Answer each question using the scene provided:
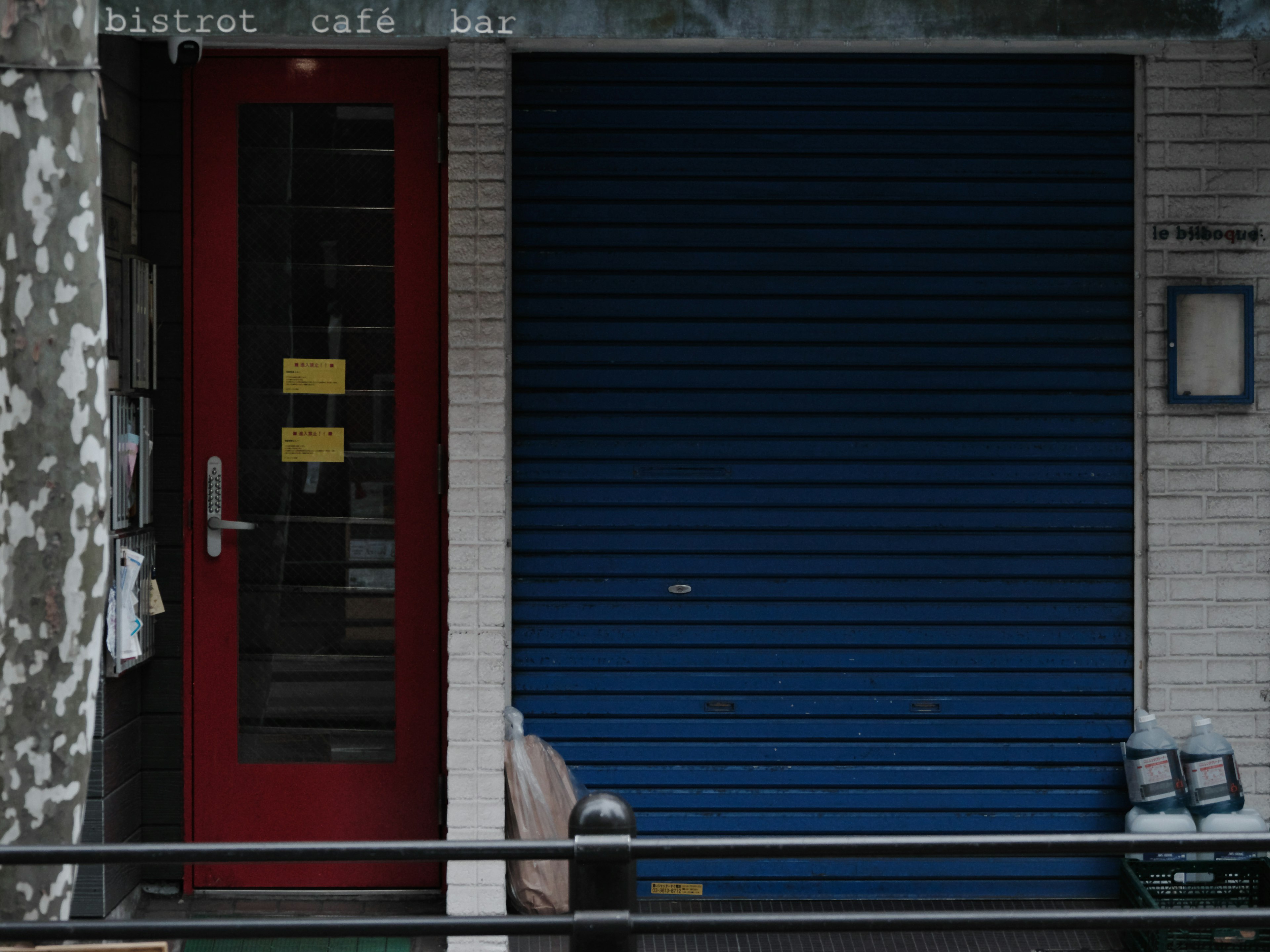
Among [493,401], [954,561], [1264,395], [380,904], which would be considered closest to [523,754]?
[380,904]

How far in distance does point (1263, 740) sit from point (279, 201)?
5100mm

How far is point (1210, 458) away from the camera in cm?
577

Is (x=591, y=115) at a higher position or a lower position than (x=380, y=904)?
higher

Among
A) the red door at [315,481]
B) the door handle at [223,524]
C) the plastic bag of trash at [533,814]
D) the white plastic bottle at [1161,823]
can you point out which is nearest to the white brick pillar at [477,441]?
the plastic bag of trash at [533,814]

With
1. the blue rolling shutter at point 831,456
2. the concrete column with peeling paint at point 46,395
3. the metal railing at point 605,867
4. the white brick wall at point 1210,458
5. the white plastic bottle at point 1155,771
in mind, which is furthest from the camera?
the blue rolling shutter at point 831,456

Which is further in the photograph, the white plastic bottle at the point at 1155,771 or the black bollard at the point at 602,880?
the white plastic bottle at the point at 1155,771

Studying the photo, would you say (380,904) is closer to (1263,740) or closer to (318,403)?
(318,403)

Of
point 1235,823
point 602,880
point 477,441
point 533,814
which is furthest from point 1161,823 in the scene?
point 602,880

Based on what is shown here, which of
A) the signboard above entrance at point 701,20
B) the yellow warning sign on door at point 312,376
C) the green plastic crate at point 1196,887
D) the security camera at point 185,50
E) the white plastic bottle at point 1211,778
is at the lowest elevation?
the green plastic crate at point 1196,887

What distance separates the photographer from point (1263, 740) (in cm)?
577

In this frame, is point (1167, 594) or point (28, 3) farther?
point (1167, 594)

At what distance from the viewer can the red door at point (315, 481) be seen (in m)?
5.79

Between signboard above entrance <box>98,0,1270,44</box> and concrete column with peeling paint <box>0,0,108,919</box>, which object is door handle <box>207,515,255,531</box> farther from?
concrete column with peeling paint <box>0,0,108,919</box>

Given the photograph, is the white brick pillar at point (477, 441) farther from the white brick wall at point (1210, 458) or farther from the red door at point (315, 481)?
the white brick wall at point (1210, 458)
